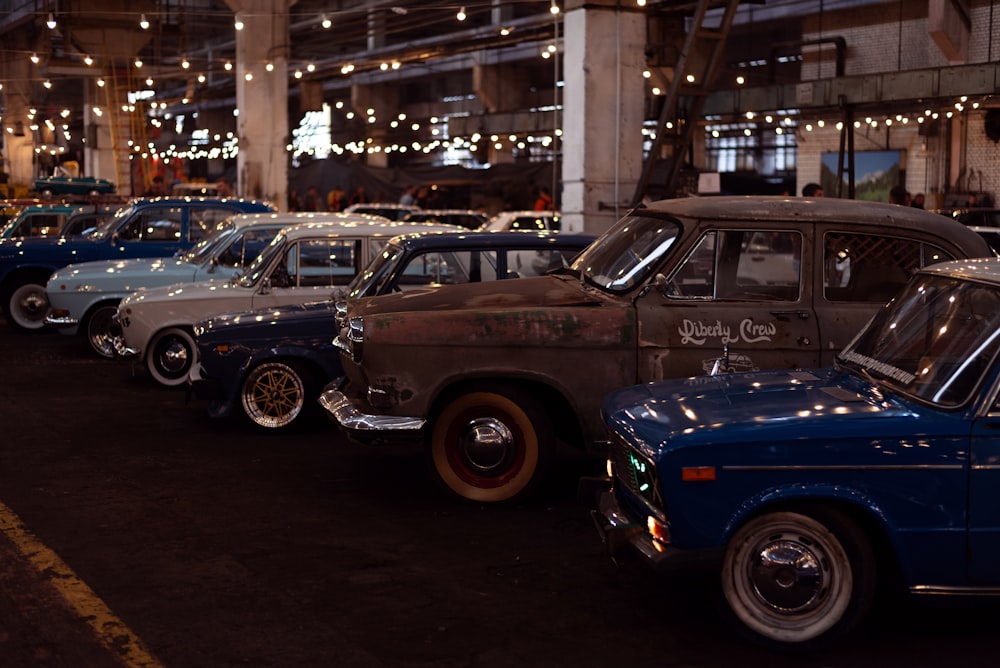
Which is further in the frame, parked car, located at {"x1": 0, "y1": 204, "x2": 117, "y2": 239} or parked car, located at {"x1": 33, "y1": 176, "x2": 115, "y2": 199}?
parked car, located at {"x1": 33, "y1": 176, "x2": 115, "y2": 199}

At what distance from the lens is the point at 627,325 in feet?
→ 24.4

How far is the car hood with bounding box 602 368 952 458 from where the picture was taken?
511 centimetres

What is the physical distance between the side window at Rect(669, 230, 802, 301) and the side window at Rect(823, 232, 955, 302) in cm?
21

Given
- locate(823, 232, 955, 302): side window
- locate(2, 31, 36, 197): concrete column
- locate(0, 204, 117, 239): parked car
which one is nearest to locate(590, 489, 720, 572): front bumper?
locate(823, 232, 955, 302): side window

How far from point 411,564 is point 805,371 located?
223cm

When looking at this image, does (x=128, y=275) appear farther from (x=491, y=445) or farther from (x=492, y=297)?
(x=491, y=445)

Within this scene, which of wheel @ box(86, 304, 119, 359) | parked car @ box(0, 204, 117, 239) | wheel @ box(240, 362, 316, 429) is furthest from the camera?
parked car @ box(0, 204, 117, 239)

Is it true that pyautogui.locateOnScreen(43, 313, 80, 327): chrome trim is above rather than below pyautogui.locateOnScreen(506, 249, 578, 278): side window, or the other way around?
below

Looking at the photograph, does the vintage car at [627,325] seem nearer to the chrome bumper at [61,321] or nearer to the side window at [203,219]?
the chrome bumper at [61,321]

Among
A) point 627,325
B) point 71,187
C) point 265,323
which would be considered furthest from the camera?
point 71,187

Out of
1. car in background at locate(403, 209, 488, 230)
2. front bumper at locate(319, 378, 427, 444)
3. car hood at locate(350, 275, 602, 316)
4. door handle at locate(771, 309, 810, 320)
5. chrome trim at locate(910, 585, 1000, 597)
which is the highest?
car in background at locate(403, 209, 488, 230)

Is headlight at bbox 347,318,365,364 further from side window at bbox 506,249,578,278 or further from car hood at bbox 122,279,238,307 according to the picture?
car hood at bbox 122,279,238,307

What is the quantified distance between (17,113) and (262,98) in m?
16.7

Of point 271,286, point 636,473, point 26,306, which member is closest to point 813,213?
point 636,473
